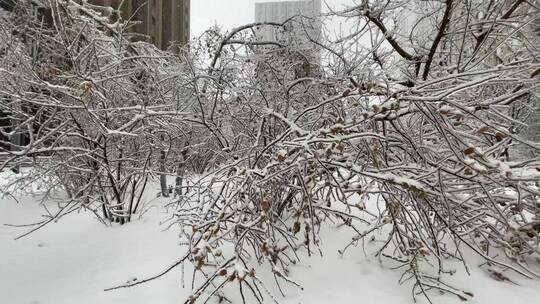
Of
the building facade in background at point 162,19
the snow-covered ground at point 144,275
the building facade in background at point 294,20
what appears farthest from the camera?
Answer: the building facade in background at point 162,19

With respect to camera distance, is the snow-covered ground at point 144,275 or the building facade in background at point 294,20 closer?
the snow-covered ground at point 144,275

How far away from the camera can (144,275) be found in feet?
9.14

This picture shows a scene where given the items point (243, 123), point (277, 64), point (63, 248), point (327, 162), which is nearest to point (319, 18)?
point (277, 64)

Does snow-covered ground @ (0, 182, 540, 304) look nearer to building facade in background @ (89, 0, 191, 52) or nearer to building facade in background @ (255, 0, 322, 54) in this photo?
building facade in background @ (255, 0, 322, 54)

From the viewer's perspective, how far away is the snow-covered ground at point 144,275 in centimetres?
254

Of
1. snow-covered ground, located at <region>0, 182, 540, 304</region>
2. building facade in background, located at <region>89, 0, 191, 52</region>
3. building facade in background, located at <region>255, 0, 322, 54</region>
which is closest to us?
snow-covered ground, located at <region>0, 182, 540, 304</region>

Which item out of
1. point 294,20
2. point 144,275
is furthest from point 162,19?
point 144,275

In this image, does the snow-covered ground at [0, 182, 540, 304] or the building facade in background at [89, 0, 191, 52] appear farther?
the building facade in background at [89, 0, 191, 52]

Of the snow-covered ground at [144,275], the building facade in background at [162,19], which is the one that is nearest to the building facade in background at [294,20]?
the snow-covered ground at [144,275]

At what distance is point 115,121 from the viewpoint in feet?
13.4

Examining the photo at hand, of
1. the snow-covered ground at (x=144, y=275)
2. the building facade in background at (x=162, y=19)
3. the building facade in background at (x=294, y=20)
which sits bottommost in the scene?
the snow-covered ground at (x=144, y=275)

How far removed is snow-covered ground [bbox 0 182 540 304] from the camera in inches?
100

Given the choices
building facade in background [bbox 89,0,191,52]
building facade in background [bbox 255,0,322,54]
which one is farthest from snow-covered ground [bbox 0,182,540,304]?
building facade in background [bbox 89,0,191,52]

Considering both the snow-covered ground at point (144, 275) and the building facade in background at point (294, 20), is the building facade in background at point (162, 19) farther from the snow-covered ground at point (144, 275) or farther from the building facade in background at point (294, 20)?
the snow-covered ground at point (144, 275)
